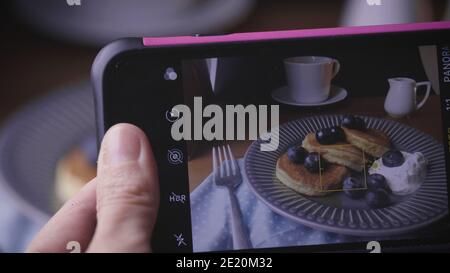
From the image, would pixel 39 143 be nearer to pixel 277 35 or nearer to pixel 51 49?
pixel 51 49

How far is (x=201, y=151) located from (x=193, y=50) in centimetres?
10

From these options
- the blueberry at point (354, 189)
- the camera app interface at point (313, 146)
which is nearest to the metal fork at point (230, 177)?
the camera app interface at point (313, 146)

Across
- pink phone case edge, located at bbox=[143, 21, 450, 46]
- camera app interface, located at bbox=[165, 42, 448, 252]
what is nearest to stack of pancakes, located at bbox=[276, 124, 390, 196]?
camera app interface, located at bbox=[165, 42, 448, 252]

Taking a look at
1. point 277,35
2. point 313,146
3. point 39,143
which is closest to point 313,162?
point 313,146

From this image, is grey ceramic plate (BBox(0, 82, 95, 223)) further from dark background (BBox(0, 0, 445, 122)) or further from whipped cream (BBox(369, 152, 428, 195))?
whipped cream (BBox(369, 152, 428, 195))

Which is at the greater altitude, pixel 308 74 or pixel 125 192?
pixel 308 74

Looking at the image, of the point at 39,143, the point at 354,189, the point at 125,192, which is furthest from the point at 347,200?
the point at 39,143

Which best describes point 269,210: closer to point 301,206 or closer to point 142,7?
point 301,206

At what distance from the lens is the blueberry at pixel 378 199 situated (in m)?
0.57

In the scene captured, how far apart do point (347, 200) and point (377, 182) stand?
0.12 feet

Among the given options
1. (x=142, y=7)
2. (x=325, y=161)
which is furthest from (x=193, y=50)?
(x=325, y=161)

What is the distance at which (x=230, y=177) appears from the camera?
1.85 feet

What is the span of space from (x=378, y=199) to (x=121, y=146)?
271mm

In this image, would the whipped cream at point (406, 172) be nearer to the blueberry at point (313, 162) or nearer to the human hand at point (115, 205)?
the blueberry at point (313, 162)
